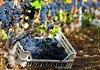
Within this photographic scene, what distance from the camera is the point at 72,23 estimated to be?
10.4 m

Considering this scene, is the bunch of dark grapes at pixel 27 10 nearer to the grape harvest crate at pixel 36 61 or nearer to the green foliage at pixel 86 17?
the grape harvest crate at pixel 36 61

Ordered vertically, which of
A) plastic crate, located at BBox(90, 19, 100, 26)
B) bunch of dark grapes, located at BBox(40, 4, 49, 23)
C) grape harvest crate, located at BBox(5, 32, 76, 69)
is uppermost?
bunch of dark grapes, located at BBox(40, 4, 49, 23)

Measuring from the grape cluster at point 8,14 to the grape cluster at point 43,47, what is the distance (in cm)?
40

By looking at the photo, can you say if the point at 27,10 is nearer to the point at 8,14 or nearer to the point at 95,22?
the point at 8,14

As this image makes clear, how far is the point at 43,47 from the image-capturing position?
743 cm

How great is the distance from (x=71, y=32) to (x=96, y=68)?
9.12ft

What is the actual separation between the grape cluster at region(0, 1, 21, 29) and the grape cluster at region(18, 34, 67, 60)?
40cm

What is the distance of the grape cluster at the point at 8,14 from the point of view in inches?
281

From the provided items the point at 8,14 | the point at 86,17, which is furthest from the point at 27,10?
the point at 86,17

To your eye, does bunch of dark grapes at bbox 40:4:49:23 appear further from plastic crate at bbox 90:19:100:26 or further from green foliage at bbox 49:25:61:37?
plastic crate at bbox 90:19:100:26

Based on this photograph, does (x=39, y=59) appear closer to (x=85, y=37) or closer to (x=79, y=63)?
(x=79, y=63)

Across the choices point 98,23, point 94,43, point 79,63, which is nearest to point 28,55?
point 79,63

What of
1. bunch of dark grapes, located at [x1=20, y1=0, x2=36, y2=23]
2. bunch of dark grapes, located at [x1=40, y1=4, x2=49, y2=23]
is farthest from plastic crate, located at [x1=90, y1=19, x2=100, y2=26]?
bunch of dark grapes, located at [x1=20, y1=0, x2=36, y2=23]

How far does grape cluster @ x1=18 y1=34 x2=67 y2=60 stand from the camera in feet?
23.5
